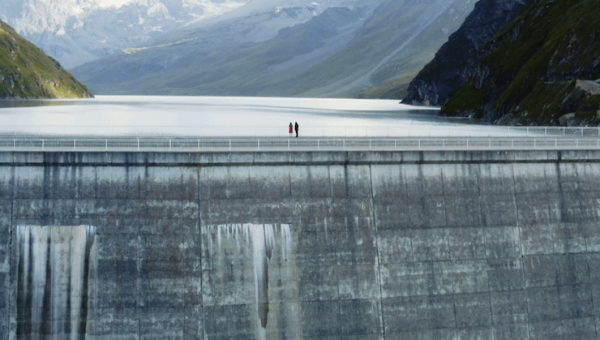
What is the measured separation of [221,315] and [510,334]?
17358mm

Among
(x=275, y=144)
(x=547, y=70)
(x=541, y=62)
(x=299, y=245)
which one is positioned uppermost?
(x=541, y=62)

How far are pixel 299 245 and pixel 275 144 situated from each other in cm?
918

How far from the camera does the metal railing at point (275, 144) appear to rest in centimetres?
5000

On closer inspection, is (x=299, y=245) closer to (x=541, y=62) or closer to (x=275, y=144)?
(x=275, y=144)

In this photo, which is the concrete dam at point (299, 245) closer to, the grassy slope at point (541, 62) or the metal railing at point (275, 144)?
the metal railing at point (275, 144)

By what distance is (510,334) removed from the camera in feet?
166

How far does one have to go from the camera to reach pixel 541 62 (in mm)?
151500

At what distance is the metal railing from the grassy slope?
2461 inches

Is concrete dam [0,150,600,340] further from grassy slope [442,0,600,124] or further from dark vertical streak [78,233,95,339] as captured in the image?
grassy slope [442,0,600,124]

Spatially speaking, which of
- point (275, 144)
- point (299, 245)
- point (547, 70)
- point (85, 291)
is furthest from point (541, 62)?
point (85, 291)

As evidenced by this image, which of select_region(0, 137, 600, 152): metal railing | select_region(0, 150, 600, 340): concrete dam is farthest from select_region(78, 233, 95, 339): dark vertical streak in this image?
select_region(0, 137, 600, 152): metal railing

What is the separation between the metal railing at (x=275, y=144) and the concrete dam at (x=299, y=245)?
1514 millimetres

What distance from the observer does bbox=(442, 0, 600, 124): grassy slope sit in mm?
130875

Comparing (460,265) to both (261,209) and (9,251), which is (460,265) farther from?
(9,251)
